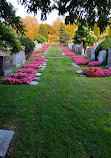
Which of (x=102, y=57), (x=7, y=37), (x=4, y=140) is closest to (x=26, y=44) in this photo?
(x=102, y=57)

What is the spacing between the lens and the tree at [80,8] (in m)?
3.23

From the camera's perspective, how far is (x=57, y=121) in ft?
9.88

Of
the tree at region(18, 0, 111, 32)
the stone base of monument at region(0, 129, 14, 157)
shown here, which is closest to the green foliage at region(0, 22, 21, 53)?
the tree at region(18, 0, 111, 32)

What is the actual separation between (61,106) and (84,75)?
386 cm

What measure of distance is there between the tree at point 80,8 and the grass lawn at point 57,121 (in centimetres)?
207

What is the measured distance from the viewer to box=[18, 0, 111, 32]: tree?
3232 mm

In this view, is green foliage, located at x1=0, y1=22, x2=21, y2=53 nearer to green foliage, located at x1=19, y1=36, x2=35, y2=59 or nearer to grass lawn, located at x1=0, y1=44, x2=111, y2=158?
grass lawn, located at x1=0, y1=44, x2=111, y2=158

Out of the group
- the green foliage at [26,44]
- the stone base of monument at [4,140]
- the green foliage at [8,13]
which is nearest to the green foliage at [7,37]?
the green foliage at [8,13]

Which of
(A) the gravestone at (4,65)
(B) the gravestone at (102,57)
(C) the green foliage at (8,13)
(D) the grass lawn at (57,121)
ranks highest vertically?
(C) the green foliage at (8,13)

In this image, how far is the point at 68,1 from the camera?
3350mm

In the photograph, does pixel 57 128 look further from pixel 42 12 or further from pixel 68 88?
pixel 42 12

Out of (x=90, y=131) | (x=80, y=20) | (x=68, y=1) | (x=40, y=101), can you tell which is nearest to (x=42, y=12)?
(x=68, y=1)

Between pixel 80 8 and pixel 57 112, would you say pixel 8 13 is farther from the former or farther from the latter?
pixel 57 112

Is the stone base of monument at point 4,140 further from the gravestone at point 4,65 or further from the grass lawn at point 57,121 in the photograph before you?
the gravestone at point 4,65
